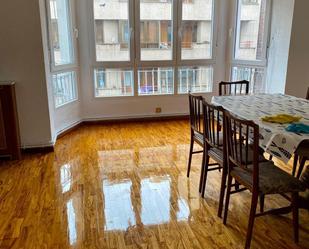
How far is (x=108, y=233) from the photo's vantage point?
235 centimetres

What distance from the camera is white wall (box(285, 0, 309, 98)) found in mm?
4234

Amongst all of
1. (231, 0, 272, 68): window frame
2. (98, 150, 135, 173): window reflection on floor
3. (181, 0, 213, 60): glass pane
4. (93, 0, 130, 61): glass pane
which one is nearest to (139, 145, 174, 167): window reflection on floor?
(98, 150, 135, 173): window reflection on floor

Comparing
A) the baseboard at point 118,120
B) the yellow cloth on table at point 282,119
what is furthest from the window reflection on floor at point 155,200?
the baseboard at point 118,120

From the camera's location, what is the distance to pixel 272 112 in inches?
100

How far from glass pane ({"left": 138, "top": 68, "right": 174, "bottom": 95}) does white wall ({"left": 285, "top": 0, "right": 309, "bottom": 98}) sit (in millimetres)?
1835

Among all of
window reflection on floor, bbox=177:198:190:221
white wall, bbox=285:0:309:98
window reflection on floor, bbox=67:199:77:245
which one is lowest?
window reflection on floor, bbox=67:199:77:245

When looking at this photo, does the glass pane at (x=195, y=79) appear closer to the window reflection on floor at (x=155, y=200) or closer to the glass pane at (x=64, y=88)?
the glass pane at (x=64, y=88)

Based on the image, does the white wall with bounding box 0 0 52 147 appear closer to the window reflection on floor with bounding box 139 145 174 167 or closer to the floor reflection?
the floor reflection

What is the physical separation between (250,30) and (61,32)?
2.84 metres

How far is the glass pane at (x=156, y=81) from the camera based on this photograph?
206 inches

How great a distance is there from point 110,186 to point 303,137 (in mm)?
1829

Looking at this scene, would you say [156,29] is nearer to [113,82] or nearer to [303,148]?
[113,82]

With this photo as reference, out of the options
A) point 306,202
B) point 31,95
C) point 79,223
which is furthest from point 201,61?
point 79,223

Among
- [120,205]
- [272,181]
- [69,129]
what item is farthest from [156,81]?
[272,181]
